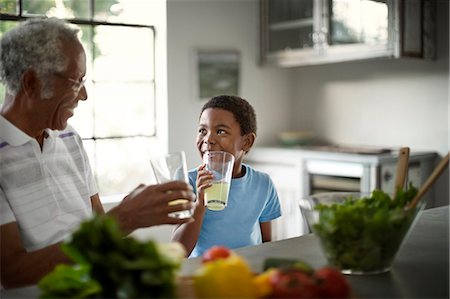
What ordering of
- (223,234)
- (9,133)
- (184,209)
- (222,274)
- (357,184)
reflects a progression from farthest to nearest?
(357,184) → (223,234) → (9,133) → (184,209) → (222,274)

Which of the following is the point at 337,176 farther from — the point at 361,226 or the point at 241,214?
the point at 361,226

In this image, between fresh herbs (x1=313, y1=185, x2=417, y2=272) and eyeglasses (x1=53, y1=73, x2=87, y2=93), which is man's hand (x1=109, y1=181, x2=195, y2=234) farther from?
eyeglasses (x1=53, y1=73, x2=87, y2=93)

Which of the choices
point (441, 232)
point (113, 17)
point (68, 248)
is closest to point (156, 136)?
point (113, 17)

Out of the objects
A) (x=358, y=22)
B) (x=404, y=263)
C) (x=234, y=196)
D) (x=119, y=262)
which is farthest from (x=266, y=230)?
(x=358, y=22)

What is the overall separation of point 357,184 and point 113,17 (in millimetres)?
1961

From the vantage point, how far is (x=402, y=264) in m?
1.40

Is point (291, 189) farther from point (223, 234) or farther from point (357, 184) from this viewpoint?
point (223, 234)

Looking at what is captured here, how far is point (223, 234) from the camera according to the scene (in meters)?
1.94

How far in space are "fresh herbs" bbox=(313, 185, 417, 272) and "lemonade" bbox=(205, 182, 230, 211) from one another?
473 millimetres

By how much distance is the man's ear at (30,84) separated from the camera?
1646 millimetres

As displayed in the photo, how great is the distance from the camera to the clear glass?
3.91 meters

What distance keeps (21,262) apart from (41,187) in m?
0.26

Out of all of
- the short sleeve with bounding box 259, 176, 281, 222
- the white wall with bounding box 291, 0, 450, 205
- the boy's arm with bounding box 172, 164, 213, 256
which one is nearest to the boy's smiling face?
the short sleeve with bounding box 259, 176, 281, 222

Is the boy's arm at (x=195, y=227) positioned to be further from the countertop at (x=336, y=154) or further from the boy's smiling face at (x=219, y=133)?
the countertop at (x=336, y=154)
